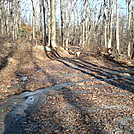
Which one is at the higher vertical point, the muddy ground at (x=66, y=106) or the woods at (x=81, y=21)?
the woods at (x=81, y=21)

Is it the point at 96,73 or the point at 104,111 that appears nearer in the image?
the point at 104,111

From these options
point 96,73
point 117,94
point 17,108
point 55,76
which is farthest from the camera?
point 96,73

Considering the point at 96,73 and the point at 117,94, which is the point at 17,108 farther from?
the point at 96,73

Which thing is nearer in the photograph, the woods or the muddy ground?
the muddy ground

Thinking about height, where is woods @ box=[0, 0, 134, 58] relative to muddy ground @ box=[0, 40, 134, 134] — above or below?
above

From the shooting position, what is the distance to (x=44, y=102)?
5.39m

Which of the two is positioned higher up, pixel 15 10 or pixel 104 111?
pixel 15 10

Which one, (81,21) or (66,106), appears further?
(81,21)

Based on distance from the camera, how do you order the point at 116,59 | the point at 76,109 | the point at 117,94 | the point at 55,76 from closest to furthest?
1. the point at 76,109
2. the point at 117,94
3. the point at 55,76
4. the point at 116,59

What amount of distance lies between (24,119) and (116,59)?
1116 cm

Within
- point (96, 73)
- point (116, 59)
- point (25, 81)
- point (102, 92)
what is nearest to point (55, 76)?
point (25, 81)

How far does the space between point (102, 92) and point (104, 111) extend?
5.93 ft

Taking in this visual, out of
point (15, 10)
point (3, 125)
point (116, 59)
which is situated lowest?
point (3, 125)

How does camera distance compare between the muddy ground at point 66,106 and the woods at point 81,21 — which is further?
the woods at point 81,21
